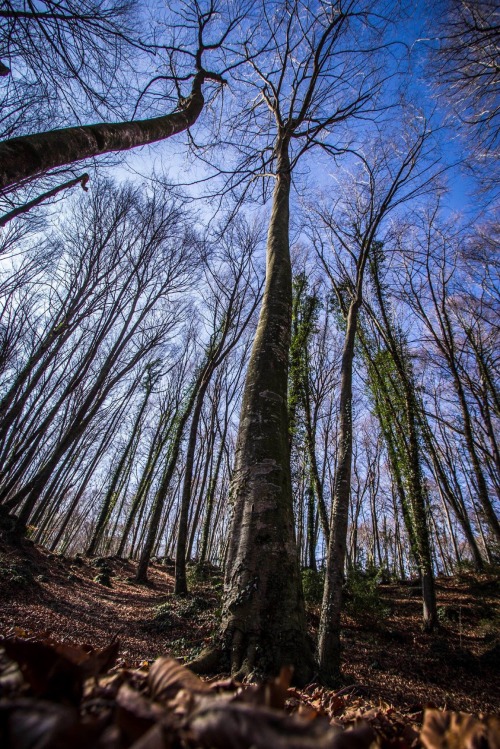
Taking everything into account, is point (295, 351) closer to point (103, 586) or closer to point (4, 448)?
point (103, 586)

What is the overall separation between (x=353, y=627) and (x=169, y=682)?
975cm

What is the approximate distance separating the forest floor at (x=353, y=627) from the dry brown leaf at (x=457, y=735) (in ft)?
12.4

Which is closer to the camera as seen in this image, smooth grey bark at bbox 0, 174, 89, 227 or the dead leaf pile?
the dead leaf pile

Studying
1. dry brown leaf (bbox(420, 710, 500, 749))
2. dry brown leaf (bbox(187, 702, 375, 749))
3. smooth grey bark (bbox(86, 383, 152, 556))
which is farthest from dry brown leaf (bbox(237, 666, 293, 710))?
smooth grey bark (bbox(86, 383, 152, 556))

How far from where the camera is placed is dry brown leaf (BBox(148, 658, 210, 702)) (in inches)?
25.0

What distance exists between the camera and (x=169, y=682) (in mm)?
664

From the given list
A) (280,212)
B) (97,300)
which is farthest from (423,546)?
(97,300)

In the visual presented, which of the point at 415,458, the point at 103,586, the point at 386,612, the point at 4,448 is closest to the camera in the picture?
the point at 386,612

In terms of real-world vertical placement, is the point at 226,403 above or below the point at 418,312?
below

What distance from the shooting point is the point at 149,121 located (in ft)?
12.6

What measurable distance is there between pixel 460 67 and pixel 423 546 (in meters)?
11.4

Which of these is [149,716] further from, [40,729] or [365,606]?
[365,606]

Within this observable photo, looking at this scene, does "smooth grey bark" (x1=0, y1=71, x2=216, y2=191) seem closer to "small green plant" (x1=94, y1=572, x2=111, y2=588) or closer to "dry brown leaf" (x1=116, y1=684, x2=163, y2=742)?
"dry brown leaf" (x1=116, y1=684, x2=163, y2=742)

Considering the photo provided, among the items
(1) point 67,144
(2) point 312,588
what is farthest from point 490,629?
(1) point 67,144
